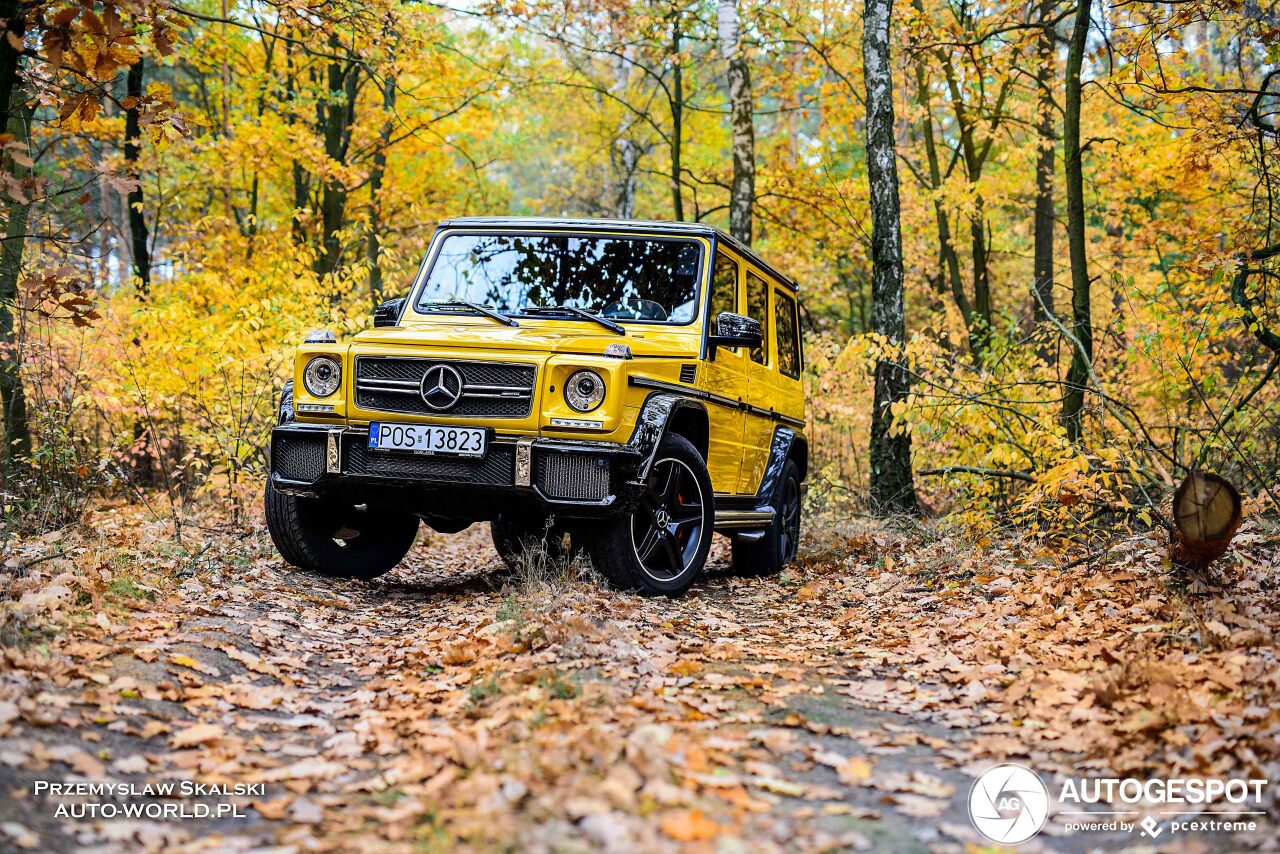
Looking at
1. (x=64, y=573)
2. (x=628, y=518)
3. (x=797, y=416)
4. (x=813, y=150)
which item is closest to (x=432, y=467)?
(x=628, y=518)

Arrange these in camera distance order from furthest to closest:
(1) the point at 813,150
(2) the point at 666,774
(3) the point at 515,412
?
1. (1) the point at 813,150
2. (3) the point at 515,412
3. (2) the point at 666,774

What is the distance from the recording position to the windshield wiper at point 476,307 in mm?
6531

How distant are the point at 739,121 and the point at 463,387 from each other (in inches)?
415

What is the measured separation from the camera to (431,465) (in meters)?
5.83

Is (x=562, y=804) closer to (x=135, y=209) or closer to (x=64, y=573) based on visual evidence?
(x=64, y=573)

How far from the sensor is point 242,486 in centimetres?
997

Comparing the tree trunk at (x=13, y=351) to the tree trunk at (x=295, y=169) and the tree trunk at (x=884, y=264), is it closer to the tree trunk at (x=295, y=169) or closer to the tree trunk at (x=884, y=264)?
the tree trunk at (x=295, y=169)

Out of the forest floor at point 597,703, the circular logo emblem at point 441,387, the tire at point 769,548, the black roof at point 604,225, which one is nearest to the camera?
the forest floor at point 597,703

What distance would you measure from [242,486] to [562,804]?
26.0 feet

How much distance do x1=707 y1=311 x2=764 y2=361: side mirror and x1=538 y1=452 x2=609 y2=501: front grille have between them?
5.08 ft

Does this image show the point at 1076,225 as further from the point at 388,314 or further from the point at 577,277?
the point at 388,314

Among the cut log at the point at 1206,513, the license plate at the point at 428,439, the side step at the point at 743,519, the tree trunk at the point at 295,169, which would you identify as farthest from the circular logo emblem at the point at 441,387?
the tree trunk at the point at 295,169

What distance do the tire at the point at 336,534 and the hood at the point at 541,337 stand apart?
1.06 meters

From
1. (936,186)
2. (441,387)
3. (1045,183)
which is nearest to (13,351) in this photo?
(441,387)
